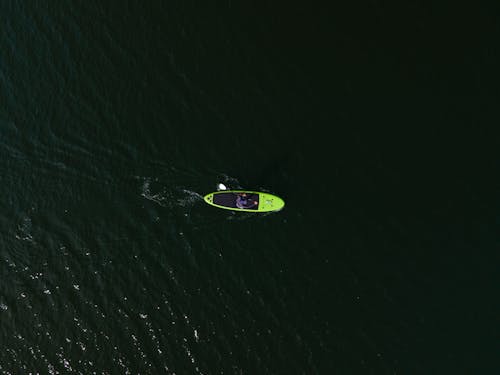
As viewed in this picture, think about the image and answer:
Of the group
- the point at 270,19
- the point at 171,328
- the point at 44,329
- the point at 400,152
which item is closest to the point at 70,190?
the point at 44,329

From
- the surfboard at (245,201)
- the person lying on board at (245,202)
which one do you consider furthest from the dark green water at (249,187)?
the person lying on board at (245,202)

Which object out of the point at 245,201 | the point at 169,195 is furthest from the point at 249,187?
the point at 169,195

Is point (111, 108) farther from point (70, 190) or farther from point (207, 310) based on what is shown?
point (207, 310)

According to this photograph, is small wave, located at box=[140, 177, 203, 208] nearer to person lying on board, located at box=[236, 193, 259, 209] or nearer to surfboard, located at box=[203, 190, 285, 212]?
surfboard, located at box=[203, 190, 285, 212]

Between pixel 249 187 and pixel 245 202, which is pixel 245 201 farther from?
pixel 249 187

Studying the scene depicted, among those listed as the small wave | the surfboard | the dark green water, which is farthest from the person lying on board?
the small wave

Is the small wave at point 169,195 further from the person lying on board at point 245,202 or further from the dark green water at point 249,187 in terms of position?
the person lying on board at point 245,202
